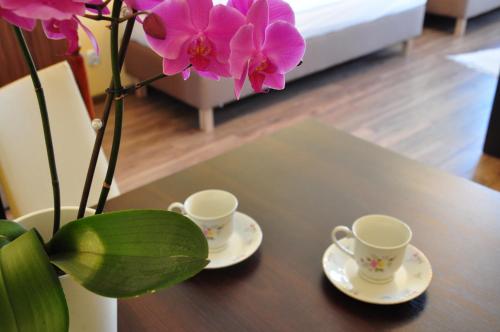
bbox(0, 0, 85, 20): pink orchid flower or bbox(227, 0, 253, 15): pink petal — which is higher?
bbox(0, 0, 85, 20): pink orchid flower

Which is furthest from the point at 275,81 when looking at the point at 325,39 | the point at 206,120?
the point at 325,39

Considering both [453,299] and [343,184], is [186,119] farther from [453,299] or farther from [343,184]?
[453,299]

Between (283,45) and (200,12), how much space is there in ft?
0.25

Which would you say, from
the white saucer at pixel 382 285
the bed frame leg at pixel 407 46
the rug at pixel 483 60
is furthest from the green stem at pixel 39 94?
the bed frame leg at pixel 407 46

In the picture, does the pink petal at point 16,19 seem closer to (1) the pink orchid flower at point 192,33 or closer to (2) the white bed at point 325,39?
(1) the pink orchid flower at point 192,33

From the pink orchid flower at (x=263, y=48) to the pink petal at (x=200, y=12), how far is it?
0.11 ft

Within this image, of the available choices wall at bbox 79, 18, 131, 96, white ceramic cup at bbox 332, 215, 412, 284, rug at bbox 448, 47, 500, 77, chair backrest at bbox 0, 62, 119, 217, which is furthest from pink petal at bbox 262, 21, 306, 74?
rug at bbox 448, 47, 500, 77

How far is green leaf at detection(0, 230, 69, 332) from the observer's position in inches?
16.3

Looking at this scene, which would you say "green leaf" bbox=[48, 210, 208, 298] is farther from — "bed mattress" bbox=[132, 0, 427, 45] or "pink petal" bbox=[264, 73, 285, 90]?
"bed mattress" bbox=[132, 0, 427, 45]

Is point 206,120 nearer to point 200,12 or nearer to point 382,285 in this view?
point 382,285

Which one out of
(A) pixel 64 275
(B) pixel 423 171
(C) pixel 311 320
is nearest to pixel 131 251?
(A) pixel 64 275

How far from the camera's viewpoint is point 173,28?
425mm

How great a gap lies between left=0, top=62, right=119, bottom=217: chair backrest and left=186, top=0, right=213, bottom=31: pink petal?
72 centimetres

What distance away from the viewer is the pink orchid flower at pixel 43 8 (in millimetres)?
355
